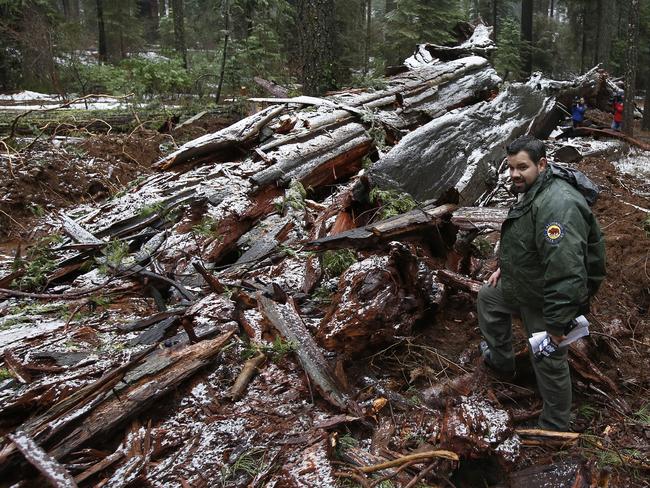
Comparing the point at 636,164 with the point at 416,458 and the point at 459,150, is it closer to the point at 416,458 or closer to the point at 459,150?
Result: the point at 459,150

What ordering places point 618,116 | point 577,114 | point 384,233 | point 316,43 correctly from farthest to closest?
point 618,116, point 577,114, point 316,43, point 384,233

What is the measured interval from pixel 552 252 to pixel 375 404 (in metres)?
1.71

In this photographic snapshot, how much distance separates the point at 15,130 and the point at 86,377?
7.52 m

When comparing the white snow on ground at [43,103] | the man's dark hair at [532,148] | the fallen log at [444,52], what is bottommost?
the man's dark hair at [532,148]

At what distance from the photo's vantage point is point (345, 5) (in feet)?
56.9

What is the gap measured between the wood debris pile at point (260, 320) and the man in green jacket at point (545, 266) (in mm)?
387

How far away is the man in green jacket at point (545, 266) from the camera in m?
3.01

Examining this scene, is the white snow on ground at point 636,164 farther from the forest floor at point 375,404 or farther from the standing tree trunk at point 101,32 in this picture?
the standing tree trunk at point 101,32

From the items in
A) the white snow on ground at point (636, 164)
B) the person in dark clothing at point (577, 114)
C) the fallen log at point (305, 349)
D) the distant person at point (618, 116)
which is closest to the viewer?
the fallen log at point (305, 349)

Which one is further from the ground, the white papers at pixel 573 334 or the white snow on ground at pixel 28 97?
the white snow on ground at pixel 28 97

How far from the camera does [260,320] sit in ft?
13.7

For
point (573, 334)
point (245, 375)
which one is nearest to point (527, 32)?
point (573, 334)

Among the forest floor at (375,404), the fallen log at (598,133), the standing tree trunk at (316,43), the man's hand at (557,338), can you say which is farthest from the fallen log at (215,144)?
the fallen log at (598,133)

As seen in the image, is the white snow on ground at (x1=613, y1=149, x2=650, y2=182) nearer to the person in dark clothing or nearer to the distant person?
the person in dark clothing
